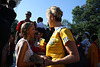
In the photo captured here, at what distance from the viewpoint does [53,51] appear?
1.91m

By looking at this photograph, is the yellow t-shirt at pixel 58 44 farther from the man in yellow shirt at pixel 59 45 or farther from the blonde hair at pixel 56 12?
the blonde hair at pixel 56 12

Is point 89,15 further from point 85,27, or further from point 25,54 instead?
point 25,54

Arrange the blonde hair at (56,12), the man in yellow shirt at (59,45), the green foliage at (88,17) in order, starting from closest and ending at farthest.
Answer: the man in yellow shirt at (59,45), the blonde hair at (56,12), the green foliage at (88,17)

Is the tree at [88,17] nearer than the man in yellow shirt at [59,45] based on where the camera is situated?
No

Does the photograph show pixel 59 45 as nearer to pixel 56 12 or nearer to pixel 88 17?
pixel 56 12

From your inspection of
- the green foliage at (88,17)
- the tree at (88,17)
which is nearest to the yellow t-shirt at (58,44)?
the green foliage at (88,17)

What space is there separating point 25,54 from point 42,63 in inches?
17.0

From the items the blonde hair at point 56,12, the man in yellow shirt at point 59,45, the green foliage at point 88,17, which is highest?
the green foliage at point 88,17

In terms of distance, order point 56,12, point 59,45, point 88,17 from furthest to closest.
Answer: point 88,17
point 56,12
point 59,45

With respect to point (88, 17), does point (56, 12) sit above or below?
below

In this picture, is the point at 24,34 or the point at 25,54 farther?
the point at 24,34

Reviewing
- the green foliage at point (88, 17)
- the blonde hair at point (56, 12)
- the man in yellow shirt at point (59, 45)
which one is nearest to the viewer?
the man in yellow shirt at point (59, 45)

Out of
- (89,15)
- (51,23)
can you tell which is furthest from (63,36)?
(89,15)

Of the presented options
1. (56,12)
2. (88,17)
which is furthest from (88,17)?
(56,12)
